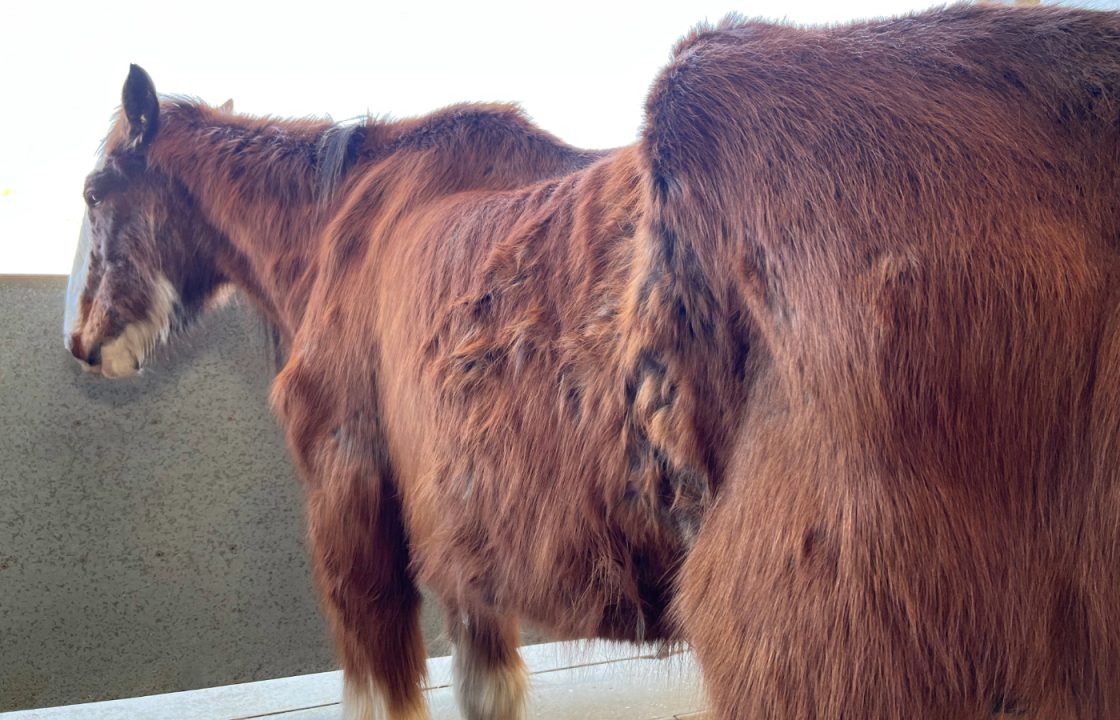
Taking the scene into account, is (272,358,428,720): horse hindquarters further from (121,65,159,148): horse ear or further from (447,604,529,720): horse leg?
(121,65,159,148): horse ear

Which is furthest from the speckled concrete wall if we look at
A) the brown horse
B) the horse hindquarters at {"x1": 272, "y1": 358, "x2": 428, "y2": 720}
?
the brown horse

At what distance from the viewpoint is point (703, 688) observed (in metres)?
0.67

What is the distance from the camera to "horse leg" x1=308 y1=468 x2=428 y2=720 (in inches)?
48.2

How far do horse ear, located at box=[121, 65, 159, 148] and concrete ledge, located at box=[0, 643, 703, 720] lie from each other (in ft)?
3.94

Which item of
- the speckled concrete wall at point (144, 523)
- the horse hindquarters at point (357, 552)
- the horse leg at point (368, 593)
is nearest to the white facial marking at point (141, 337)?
Result: the speckled concrete wall at point (144, 523)

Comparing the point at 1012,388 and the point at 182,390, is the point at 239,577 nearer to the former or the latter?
the point at 182,390

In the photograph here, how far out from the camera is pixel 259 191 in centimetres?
152

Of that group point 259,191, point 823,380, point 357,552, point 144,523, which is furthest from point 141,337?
point 823,380

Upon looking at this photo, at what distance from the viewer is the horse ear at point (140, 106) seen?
1566 mm

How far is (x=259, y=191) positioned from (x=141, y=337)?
44 centimetres

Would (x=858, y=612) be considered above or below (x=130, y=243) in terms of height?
below

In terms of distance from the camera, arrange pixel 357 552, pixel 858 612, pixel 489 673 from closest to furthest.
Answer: pixel 858 612, pixel 357 552, pixel 489 673

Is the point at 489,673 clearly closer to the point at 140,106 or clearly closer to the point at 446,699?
the point at 446,699

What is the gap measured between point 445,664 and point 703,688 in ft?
4.32
